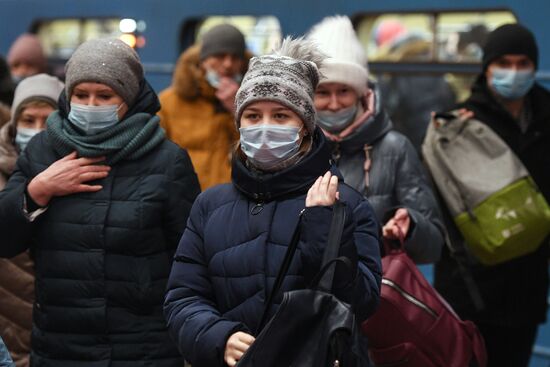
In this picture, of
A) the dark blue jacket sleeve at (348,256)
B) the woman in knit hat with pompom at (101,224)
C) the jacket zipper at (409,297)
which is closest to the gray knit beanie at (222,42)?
the woman in knit hat with pompom at (101,224)

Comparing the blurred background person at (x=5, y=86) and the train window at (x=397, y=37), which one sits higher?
the train window at (x=397, y=37)

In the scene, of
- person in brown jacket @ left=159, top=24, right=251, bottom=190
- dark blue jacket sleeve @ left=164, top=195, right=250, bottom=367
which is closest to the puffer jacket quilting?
dark blue jacket sleeve @ left=164, top=195, right=250, bottom=367

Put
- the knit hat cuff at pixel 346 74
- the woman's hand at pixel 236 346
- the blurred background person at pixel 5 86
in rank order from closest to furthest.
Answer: the woman's hand at pixel 236 346
the knit hat cuff at pixel 346 74
the blurred background person at pixel 5 86

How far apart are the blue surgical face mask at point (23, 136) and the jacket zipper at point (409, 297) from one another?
1498mm

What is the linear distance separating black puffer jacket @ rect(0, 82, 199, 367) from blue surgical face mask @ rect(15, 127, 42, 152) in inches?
25.0

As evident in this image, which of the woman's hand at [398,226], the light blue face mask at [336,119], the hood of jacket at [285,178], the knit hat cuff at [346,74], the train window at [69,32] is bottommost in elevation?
the train window at [69,32]

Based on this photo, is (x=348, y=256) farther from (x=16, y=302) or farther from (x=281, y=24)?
(x=281, y=24)

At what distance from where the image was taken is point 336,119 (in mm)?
4336

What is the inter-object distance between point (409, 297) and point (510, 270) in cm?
126

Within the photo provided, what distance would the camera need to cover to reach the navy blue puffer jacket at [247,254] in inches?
122

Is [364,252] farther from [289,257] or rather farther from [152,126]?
[152,126]

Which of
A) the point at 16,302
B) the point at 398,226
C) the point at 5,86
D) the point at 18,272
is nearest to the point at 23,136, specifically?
the point at 18,272

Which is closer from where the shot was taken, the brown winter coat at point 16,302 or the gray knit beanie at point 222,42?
the brown winter coat at point 16,302

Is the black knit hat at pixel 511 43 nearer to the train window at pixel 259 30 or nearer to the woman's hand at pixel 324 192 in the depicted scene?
the train window at pixel 259 30
